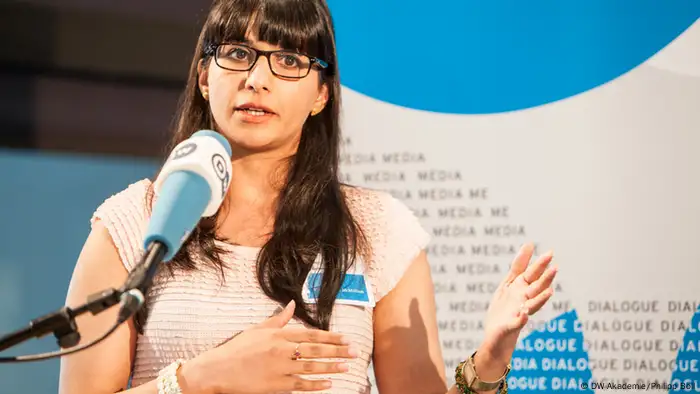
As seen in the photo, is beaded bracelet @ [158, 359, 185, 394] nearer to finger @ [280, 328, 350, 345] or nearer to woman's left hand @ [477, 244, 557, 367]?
finger @ [280, 328, 350, 345]

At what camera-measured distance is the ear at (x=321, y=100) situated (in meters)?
2.04

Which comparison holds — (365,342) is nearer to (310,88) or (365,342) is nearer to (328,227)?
(328,227)

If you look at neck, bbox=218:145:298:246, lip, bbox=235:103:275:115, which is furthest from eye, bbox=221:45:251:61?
neck, bbox=218:145:298:246

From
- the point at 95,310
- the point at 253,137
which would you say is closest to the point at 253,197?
the point at 253,137

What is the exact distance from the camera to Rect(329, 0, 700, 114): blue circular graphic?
2.41 meters

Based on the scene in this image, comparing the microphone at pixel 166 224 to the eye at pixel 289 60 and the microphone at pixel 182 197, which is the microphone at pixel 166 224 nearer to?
the microphone at pixel 182 197

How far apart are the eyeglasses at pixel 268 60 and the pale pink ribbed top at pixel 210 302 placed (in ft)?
1.11

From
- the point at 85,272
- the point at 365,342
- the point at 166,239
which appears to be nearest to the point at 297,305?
the point at 365,342

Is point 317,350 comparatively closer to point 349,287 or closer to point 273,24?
point 349,287

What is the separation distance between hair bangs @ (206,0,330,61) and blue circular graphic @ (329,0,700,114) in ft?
2.40

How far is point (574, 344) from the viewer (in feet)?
7.82

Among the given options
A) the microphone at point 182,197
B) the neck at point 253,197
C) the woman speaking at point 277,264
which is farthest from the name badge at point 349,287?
the microphone at point 182,197

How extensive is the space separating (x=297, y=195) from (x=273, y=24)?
1.23 ft

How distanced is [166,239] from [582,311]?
1.52 metres
